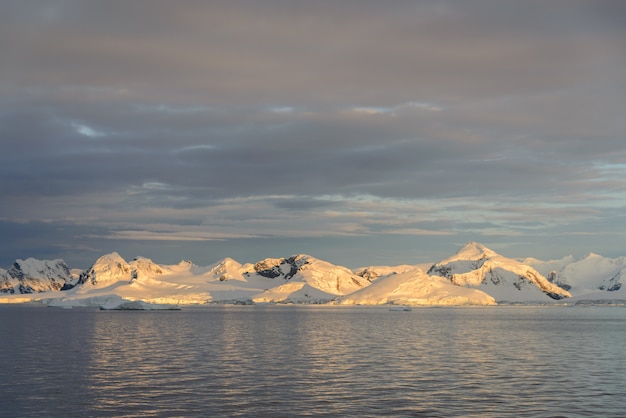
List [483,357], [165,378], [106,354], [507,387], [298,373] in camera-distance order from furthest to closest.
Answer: [106,354]
[483,357]
[298,373]
[165,378]
[507,387]

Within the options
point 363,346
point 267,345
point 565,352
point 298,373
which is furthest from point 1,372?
point 565,352

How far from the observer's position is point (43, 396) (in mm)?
50906

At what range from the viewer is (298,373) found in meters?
63.8

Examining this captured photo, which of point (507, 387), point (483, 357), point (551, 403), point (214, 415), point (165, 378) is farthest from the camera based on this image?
point (483, 357)

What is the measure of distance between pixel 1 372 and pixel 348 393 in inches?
1282

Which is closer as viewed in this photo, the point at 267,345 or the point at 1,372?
the point at 1,372

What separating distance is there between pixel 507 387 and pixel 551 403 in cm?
716

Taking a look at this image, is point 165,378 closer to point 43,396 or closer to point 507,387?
point 43,396

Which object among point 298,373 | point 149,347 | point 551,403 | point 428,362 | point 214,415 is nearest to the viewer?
point 214,415

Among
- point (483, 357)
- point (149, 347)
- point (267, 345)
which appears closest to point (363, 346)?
point (267, 345)

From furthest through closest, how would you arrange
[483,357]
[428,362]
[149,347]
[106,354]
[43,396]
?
[149,347], [106,354], [483,357], [428,362], [43,396]

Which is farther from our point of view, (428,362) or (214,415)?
(428,362)

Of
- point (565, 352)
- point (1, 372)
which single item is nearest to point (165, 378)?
point (1, 372)

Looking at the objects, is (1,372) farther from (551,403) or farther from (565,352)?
(565,352)
